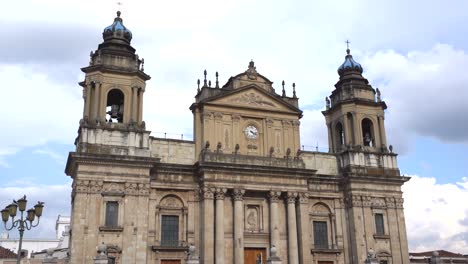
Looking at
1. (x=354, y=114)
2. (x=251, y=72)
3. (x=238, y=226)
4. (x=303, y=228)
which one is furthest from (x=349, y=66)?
(x=238, y=226)

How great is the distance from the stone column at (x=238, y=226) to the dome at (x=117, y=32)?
38.2ft

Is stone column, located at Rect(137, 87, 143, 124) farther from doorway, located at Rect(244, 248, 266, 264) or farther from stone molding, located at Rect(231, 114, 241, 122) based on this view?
doorway, located at Rect(244, 248, 266, 264)

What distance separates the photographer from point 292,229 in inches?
1212

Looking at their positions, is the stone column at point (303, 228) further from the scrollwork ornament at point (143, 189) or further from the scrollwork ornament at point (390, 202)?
the scrollwork ornament at point (143, 189)

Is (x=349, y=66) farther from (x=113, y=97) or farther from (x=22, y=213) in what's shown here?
(x=22, y=213)

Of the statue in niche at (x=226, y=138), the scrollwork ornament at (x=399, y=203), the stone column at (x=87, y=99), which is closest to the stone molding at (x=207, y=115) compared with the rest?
the statue in niche at (x=226, y=138)

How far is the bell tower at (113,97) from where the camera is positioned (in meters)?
29.0

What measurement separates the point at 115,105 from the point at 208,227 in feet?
30.6

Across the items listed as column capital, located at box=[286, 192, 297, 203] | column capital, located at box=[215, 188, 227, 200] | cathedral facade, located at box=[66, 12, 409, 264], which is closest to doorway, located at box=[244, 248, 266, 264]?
cathedral facade, located at box=[66, 12, 409, 264]

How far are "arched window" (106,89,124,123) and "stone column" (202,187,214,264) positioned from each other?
695cm

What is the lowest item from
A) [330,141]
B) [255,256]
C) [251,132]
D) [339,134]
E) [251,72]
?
[255,256]

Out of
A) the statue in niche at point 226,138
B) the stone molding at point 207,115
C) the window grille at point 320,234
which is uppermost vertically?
the stone molding at point 207,115

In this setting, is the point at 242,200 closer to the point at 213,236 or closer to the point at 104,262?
the point at 213,236

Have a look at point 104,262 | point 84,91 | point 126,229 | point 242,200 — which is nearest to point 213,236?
point 242,200
